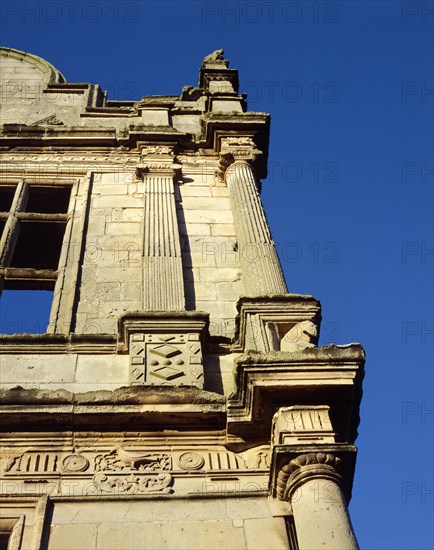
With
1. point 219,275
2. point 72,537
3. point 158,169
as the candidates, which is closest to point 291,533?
point 72,537

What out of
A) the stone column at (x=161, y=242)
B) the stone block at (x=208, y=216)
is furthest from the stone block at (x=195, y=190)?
the stone block at (x=208, y=216)

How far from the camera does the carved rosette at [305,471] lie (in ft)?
20.0

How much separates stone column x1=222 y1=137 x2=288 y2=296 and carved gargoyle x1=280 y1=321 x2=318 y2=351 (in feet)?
2.49

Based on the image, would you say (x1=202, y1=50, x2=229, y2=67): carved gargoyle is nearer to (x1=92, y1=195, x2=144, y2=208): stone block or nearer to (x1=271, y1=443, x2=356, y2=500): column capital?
(x1=92, y1=195, x2=144, y2=208): stone block

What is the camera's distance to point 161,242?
31.3ft

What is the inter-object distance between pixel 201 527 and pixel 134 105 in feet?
31.1

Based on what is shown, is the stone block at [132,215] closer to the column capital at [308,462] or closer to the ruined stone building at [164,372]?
the ruined stone building at [164,372]

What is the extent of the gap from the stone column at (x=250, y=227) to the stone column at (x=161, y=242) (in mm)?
737

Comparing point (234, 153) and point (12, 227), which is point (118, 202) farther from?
point (234, 153)

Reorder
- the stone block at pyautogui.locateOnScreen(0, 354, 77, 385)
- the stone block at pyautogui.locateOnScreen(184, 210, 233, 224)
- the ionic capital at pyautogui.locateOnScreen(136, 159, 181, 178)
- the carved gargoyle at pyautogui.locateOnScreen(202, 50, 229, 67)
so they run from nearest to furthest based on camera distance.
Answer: the stone block at pyautogui.locateOnScreen(0, 354, 77, 385), the stone block at pyautogui.locateOnScreen(184, 210, 233, 224), the ionic capital at pyautogui.locateOnScreen(136, 159, 181, 178), the carved gargoyle at pyautogui.locateOnScreen(202, 50, 229, 67)

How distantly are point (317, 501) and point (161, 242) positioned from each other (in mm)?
4321

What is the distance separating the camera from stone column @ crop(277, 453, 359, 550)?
566 cm

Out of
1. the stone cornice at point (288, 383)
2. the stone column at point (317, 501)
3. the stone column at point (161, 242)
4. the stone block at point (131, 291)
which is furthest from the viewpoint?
the stone block at point (131, 291)

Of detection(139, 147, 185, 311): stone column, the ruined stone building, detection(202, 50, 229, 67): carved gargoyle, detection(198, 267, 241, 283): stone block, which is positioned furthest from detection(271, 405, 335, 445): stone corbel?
detection(202, 50, 229, 67): carved gargoyle
